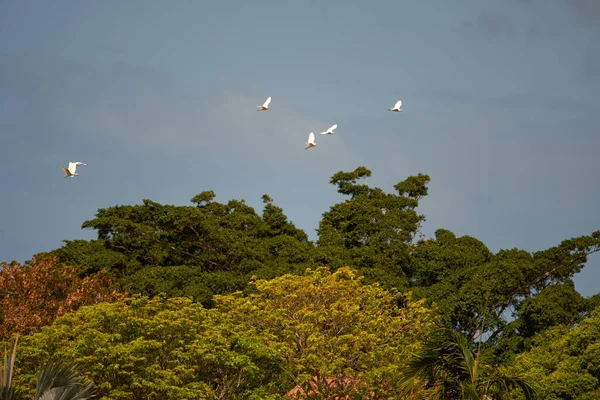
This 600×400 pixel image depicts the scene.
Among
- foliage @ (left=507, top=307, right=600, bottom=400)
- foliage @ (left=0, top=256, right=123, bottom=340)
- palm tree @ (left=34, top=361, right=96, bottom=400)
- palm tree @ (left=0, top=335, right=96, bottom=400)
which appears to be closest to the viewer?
palm tree @ (left=0, top=335, right=96, bottom=400)

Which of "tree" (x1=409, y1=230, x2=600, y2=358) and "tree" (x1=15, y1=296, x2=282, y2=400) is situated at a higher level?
"tree" (x1=409, y1=230, x2=600, y2=358)

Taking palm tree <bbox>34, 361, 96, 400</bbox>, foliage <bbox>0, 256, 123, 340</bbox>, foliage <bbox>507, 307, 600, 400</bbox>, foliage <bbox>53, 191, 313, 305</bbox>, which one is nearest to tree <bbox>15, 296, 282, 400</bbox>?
foliage <bbox>0, 256, 123, 340</bbox>

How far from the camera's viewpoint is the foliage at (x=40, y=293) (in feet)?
86.7

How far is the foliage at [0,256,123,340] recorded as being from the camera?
26438mm

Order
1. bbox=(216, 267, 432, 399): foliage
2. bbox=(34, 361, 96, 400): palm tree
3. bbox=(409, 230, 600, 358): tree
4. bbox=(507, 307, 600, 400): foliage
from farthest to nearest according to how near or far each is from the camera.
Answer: bbox=(409, 230, 600, 358): tree → bbox=(507, 307, 600, 400): foliage → bbox=(216, 267, 432, 399): foliage → bbox=(34, 361, 96, 400): palm tree

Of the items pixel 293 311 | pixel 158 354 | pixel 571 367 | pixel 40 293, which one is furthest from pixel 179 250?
pixel 571 367

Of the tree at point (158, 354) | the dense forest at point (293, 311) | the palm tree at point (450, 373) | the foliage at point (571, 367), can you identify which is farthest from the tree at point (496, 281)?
the palm tree at point (450, 373)

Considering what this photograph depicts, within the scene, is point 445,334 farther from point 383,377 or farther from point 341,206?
point 341,206

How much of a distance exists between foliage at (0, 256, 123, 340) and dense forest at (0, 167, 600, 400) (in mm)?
61

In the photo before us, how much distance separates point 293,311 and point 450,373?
11935 mm

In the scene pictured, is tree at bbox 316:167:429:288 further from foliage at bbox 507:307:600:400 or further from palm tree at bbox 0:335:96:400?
palm tree at bbox 0:335:96:400

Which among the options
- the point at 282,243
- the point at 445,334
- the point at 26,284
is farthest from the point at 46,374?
the point at 282,243

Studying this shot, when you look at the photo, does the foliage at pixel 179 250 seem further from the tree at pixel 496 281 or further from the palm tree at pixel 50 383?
the palm tree at pixel 50 383

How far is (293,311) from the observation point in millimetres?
24797
